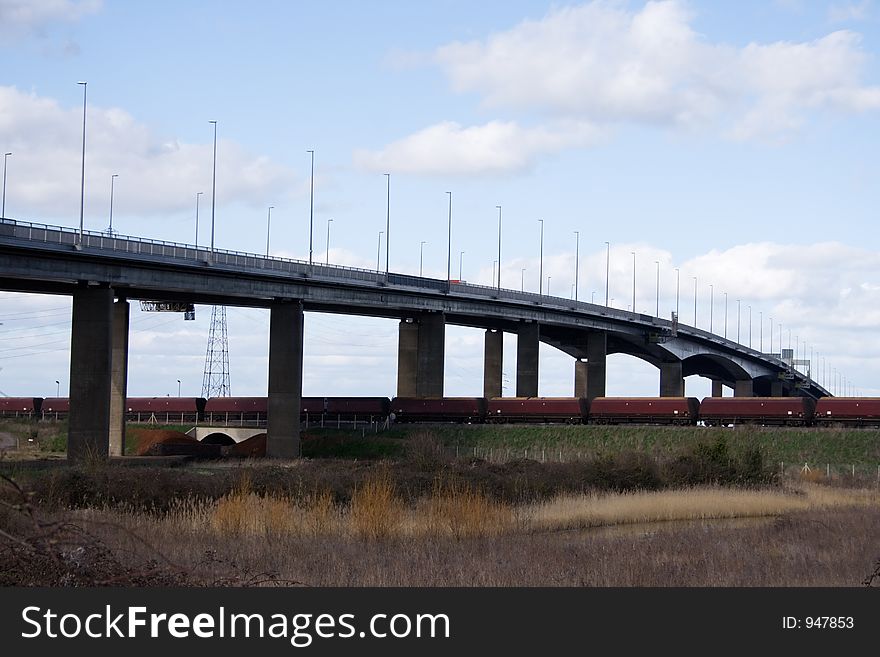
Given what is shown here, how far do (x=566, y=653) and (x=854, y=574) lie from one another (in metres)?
10.4

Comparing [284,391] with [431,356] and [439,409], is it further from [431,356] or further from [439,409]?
[431,356]

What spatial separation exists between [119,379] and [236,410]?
21.6 meters

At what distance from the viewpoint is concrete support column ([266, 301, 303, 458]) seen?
281ft

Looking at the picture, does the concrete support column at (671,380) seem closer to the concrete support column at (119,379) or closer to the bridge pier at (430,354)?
the bridge pier at (430,354)

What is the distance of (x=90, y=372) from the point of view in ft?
229

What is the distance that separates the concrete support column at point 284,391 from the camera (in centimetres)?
8569

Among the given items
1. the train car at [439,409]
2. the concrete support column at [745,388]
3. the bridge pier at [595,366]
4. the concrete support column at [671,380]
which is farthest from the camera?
the concrete support column at [745,388]

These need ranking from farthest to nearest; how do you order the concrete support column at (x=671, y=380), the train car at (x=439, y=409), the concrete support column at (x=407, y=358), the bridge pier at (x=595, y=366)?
the concrete support column at (x=671, y=380) → the bridge pier at (x=595, y=366) → the concrete support column at (x=407, y=358) → the train car at (x=439, y=409)

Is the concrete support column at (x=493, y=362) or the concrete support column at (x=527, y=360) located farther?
the concrete support column at (x=493, y=362)

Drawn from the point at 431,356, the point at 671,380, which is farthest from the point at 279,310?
the point at 671,380

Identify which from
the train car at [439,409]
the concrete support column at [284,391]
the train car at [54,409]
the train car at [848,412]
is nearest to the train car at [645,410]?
the train car at [848,412]

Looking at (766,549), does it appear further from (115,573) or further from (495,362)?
(495,362)

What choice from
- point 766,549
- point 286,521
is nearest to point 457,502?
point 286,521

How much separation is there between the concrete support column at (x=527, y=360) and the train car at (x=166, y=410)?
32810mm
